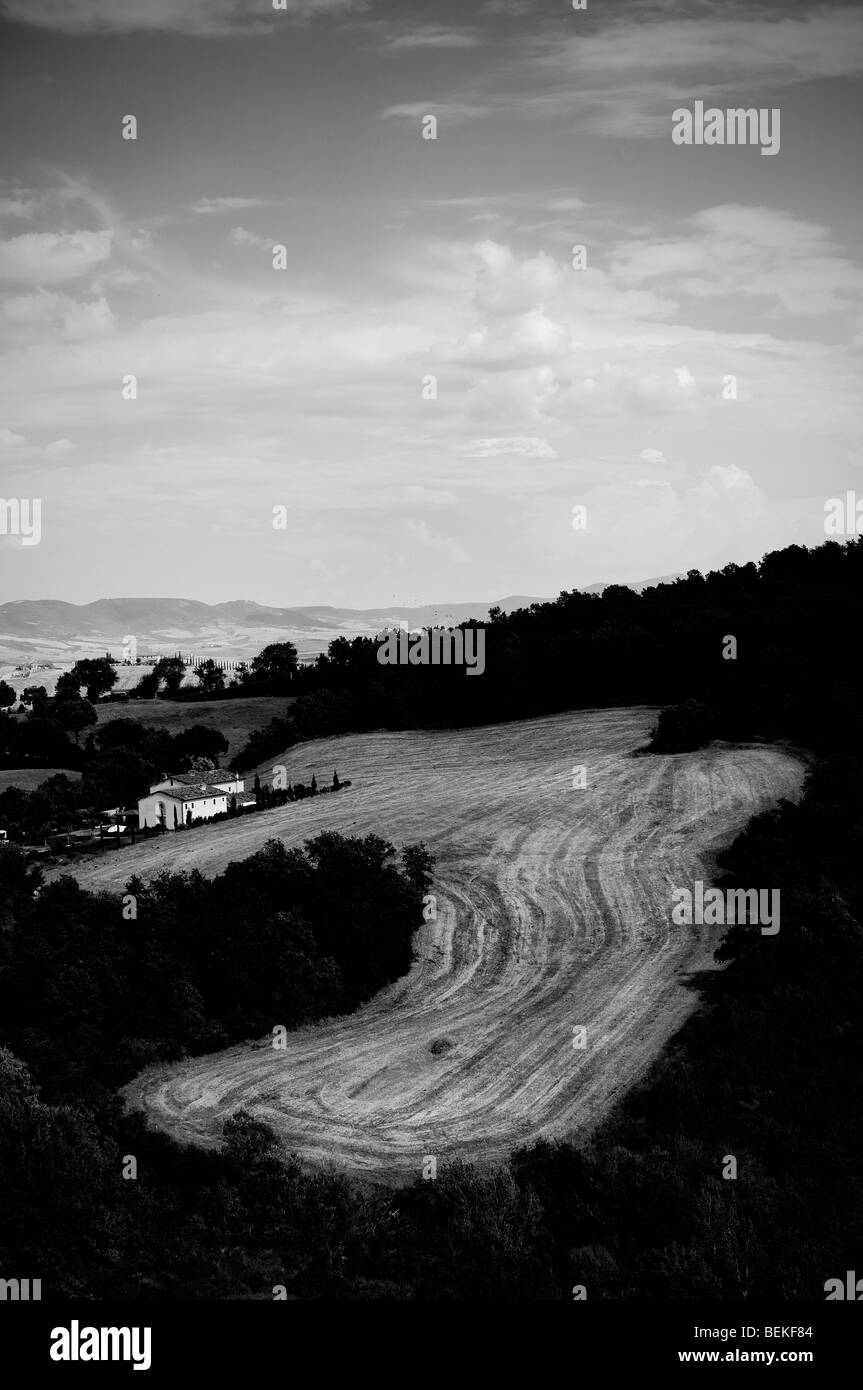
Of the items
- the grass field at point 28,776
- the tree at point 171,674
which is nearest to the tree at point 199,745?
the grass field at point 28,776

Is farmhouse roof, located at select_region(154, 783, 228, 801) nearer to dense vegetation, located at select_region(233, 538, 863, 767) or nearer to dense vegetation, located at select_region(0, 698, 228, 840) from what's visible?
dense vegetation, located at select_region(0, 698, 228, 840)

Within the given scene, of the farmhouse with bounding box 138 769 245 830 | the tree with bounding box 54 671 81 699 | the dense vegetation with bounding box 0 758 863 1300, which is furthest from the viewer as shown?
the tree with bounding box 54 671 81 699

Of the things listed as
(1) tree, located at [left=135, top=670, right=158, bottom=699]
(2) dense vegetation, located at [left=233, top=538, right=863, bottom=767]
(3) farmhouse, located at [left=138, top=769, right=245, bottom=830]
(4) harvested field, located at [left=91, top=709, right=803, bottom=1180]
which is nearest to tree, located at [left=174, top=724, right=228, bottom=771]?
(2) dense vegetation, located at [left=233, top=538, right=863, bottom=767]

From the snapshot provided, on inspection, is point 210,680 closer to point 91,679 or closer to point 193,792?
point 91,679

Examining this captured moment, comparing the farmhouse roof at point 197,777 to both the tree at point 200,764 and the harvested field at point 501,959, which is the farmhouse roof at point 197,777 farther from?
the tree at point 200,764
